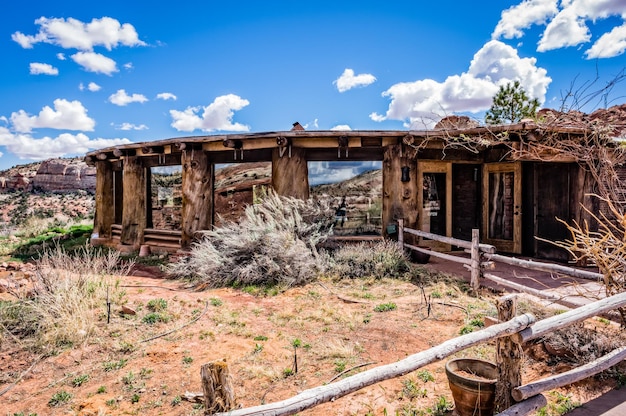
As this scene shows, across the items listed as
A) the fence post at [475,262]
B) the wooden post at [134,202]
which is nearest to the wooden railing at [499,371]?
the fence post at [475,262]

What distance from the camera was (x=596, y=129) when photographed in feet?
17.3

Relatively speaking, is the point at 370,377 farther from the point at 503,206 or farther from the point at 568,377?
the point at 503,206

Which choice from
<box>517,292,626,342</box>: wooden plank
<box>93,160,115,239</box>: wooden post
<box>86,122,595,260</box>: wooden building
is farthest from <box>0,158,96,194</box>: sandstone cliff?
<box>517,292,626,342</box>: wooden plank

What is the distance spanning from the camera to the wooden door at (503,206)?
9055mm

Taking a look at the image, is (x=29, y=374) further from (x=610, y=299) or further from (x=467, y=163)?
(x=467, y=163)

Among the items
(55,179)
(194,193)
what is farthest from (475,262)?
(55,179)

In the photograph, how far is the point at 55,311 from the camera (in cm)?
471

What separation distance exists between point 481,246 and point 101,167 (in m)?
11.1

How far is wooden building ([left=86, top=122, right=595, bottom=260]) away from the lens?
8.21 m

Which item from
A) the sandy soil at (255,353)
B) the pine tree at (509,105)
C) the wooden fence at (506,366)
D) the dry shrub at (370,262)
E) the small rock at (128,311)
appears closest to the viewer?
the wooden fence at (506,366)

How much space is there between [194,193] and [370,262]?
462 centimetres

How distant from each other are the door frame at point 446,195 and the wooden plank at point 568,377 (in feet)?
17.9

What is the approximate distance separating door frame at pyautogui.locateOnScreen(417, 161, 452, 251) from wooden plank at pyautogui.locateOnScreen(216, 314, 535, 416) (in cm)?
627

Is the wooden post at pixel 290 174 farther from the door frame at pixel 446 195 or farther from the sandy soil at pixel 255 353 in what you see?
the sandy soil at pixel 255 353
